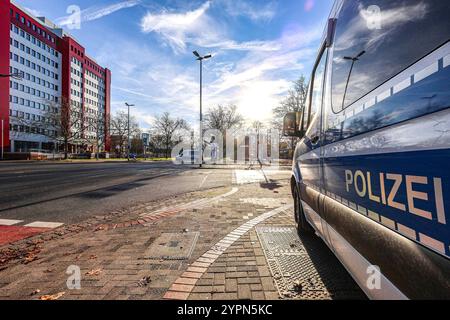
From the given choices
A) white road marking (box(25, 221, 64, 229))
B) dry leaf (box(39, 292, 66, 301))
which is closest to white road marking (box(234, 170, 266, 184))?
white road marking (box(25, 221, 64, 229))

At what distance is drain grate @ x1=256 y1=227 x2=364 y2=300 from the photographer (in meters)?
2.53

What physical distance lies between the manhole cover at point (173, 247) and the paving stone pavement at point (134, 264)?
58mm

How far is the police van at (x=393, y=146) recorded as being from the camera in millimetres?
1050

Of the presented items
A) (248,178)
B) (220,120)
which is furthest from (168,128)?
(248,178)

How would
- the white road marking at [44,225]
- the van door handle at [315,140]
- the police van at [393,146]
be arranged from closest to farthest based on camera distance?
the police van at [393,146] → the van door handle at [315,140] → the white road marking at [44,225]

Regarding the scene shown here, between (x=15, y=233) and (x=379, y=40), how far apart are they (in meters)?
5.63

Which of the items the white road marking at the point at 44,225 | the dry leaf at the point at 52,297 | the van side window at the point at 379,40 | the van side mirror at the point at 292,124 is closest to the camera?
the van side window at the point at 379,40

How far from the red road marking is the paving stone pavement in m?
0.25

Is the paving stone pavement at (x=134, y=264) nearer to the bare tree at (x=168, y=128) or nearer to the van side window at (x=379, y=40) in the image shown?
the van side window at (x=379, y=40)

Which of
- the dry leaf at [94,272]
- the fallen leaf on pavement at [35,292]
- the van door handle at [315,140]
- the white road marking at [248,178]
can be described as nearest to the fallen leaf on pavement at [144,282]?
Result: the dry leaf at [94,272]

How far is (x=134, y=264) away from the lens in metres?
3.18

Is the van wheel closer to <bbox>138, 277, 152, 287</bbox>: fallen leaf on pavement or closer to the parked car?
<bbox>138, 277, 152, 287</bbox>: fallen leaf on pavement

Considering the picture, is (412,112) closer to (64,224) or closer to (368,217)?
(368,217)

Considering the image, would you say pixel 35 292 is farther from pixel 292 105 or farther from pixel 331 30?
pixel 292 105
